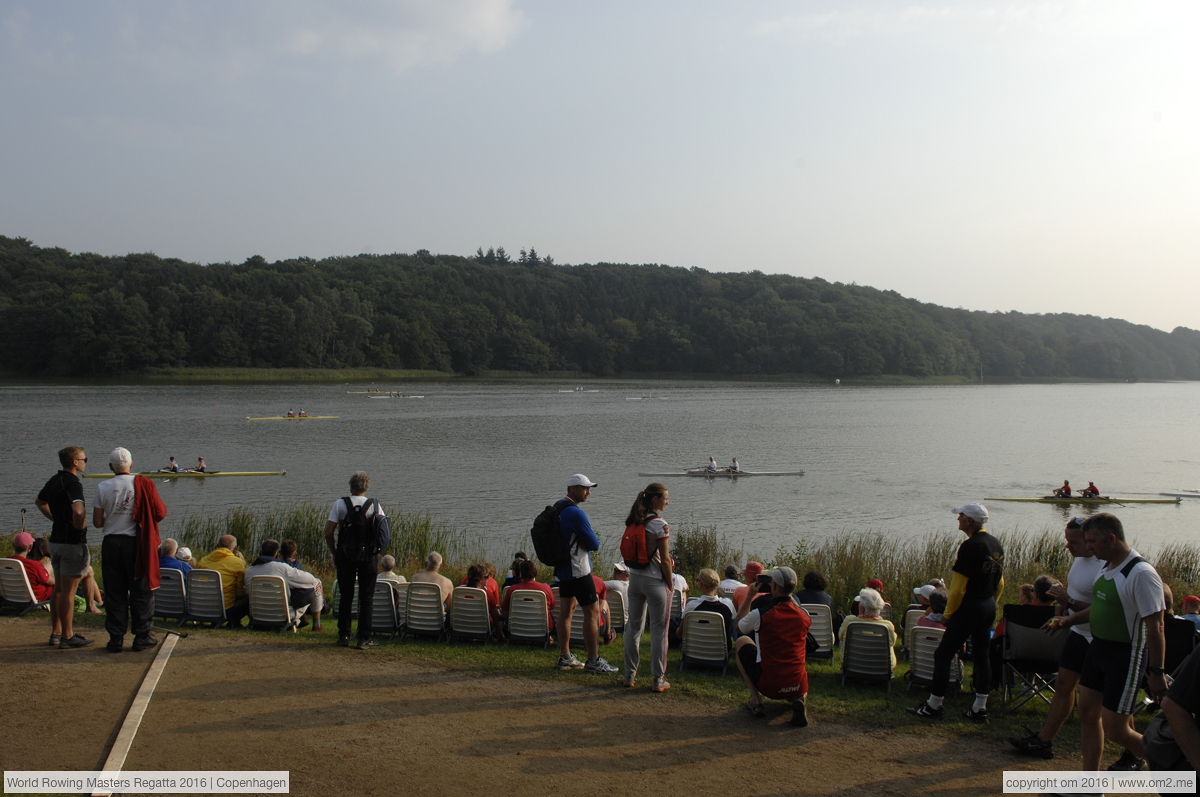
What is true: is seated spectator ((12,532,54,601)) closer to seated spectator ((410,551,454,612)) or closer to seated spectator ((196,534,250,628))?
seated spectator ((196,534,250,628))

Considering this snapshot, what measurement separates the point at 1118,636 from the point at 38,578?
9.63 metres

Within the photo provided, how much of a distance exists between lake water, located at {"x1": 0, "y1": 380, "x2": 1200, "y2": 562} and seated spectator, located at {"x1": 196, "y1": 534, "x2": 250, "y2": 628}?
10.9 metres

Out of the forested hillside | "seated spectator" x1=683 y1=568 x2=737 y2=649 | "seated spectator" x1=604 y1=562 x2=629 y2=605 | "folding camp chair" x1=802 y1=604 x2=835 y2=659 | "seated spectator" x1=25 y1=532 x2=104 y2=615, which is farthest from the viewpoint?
the forested hillside

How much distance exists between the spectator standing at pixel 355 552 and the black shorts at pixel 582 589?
73.4 inches

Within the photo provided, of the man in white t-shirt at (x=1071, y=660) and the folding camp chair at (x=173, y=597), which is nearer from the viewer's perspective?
the man in white t-shirt at (x=1071, y=660)

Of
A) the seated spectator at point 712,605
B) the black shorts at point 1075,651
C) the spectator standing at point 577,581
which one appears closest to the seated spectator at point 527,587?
the spectator standing at point 577,581

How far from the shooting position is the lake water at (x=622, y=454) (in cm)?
2605

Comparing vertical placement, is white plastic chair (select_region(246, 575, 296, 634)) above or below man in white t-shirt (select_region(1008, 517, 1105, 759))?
below

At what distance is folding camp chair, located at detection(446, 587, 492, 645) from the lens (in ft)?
25.0

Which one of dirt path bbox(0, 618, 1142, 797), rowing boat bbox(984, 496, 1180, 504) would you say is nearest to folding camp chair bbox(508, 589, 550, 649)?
dirt path bbox(0, 618, 1142, 797)

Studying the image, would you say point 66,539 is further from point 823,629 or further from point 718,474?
point 718,474

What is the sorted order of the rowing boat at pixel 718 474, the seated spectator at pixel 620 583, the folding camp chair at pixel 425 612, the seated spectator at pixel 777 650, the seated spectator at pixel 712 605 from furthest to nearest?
the rowing boat at pixel 718 474 → the seated spectator at pixel 620 583 → the folding camp chair at pixel 425 612 → the seated spectator at pixel 712 605 → the seated spectator at pixel 777 650

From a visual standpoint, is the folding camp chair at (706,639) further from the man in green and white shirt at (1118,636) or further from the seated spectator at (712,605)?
the man in green and white shirt at (1118,636)

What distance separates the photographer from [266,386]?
308 feet
